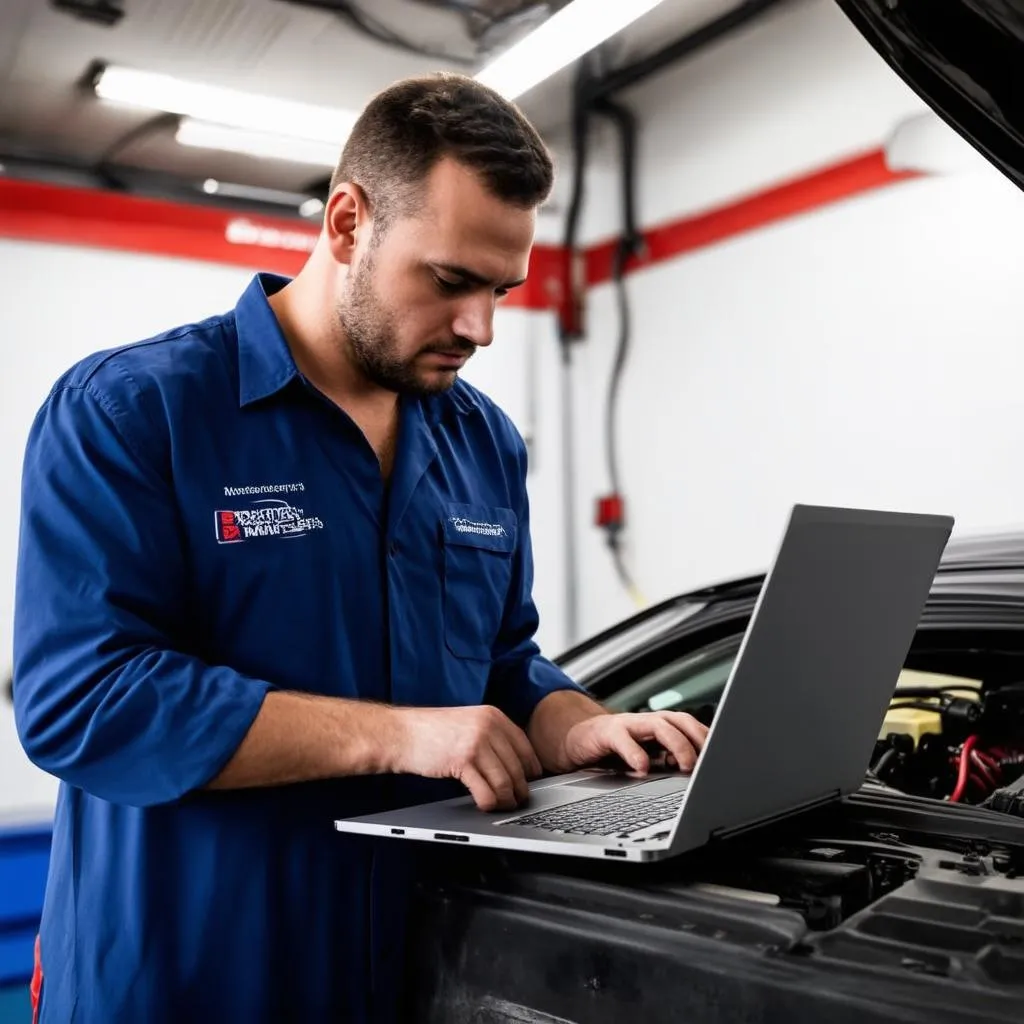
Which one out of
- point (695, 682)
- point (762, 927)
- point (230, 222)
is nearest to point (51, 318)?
point (230, 222)

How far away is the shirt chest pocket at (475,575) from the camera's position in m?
1.28

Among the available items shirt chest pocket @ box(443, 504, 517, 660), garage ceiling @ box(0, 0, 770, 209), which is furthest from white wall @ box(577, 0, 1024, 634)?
shirt chest pocket @ box(443, 504, 517, 660)

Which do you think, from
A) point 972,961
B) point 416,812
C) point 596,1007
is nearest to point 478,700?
point 416,812

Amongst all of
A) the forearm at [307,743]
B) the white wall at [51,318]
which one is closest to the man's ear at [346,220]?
the forearm at [307,743]

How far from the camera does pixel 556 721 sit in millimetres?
1290

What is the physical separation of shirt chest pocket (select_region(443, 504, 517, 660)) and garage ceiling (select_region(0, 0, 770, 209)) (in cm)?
361

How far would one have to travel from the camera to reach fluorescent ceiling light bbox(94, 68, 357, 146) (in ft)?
14.3

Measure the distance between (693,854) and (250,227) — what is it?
188 inches

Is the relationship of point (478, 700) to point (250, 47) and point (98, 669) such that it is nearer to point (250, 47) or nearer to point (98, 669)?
point (98, 669)

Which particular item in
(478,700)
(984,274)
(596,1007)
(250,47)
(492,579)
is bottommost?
(596,1007)

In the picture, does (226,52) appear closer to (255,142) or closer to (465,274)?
(255,142)

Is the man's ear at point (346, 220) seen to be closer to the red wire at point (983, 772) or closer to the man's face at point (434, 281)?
the man's face at point (434, 281)

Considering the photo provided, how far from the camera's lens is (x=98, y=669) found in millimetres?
956

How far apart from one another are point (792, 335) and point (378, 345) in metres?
3.79
